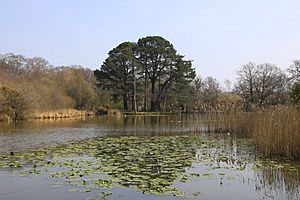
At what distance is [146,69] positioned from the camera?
51531 mm

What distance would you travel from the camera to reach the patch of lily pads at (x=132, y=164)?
760cm

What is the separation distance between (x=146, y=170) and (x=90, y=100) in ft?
126

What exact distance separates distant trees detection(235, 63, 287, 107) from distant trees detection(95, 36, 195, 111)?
27.0ft

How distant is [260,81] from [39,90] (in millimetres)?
31297

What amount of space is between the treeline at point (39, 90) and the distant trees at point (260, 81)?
20632mm

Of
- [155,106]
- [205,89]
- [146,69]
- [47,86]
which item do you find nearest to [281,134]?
[47,86]

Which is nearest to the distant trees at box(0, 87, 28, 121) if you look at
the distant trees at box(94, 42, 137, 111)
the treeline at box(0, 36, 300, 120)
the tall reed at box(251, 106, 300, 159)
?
the treeline at box(0, 36, 300, 120)

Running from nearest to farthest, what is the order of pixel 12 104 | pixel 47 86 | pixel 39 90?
pixel 12 104, pixel 39 90, pixel 47 86

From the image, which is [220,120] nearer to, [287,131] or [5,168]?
[287,131]

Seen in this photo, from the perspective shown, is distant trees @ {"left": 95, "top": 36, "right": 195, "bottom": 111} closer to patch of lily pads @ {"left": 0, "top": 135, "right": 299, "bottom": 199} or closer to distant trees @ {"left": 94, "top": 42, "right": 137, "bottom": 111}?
distant trees @ {"left": 94, "top": 42, "right": 137, "bottom": 111}

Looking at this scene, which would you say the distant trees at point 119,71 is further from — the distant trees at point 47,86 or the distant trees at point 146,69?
the distant trees at point 47,86

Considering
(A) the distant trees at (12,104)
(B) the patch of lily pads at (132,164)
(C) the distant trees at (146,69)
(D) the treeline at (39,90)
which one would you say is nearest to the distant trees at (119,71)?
(C) the distant trees at (146,69)

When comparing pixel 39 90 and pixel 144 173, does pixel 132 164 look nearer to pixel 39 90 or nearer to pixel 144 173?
pixel 144 173

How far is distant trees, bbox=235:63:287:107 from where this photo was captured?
50594mm
